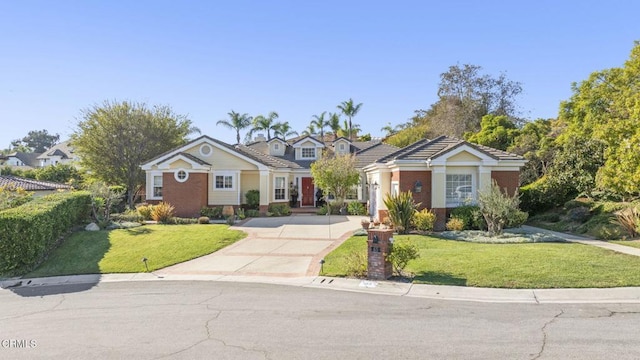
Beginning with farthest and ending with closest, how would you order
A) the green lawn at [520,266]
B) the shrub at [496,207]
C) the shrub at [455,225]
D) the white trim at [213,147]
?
1. the white trim at [213,147]
2. the shrub at [455,225]
3. the shrub at [496,207]
4. the green lawn at [520,266]

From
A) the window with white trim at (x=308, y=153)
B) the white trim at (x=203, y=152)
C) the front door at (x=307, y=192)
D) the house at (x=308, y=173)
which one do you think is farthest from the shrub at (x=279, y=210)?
the window with white trim at (x=308, y=153)

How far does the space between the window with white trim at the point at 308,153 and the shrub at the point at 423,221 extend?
16290 millimetres

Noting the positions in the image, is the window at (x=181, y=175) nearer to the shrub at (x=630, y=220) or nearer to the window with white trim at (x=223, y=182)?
the window with white trim at (x=223, y=182)

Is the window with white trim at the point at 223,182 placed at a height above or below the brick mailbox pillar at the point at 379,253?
above

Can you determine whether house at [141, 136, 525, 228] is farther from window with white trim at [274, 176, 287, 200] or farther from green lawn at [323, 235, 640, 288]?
green lawn at [323, 235, 640, 288]

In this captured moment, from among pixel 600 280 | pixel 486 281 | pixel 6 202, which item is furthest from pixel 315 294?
pixel 6 202

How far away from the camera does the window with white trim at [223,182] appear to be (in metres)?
27.0

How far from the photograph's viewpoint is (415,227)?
733 inches

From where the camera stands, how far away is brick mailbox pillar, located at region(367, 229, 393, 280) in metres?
10.8

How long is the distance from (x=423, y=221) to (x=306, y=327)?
12099mm

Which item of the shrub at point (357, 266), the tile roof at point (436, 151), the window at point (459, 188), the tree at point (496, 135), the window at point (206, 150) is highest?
the tree at point (496, 135)

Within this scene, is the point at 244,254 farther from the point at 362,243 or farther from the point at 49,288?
the point at 49,288

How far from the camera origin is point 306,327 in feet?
24.2

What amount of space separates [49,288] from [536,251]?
15.3 metres
